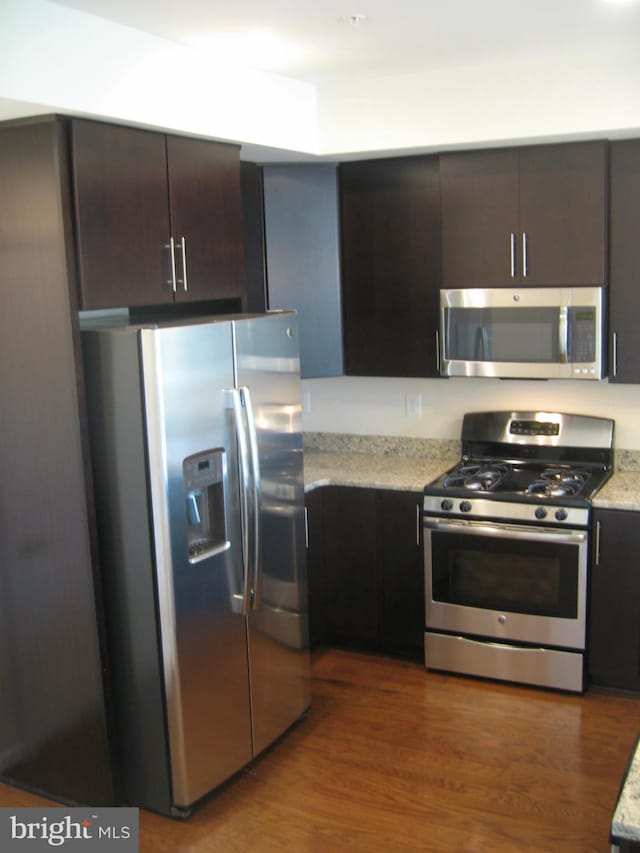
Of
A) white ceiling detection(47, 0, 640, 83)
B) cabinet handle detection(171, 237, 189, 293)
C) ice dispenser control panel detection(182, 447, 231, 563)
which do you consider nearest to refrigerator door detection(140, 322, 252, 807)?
ice dispenser control panel detection(182, 447, 231, 563)

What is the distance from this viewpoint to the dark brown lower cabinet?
4188 millimetres

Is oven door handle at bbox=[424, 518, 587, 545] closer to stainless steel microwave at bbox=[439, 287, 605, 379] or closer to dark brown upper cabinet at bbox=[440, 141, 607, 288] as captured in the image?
stainless steel microwave at bbox=[439, 287, 605, 379]

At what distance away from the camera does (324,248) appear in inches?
170

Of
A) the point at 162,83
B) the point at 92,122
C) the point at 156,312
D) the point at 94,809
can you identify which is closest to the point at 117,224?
the point at 92,122

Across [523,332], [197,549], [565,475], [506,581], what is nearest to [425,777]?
[506,581]

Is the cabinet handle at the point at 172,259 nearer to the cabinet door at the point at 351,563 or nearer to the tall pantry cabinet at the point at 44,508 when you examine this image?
the tall pantry cabinet at the point at 44,508

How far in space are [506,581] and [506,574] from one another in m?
0.03

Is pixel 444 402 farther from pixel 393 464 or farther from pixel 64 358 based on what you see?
pixel 64 358

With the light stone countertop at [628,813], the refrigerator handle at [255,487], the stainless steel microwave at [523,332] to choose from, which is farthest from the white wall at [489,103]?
the light stone countertop at [628,813]

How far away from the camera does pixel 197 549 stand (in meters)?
A: 3.17

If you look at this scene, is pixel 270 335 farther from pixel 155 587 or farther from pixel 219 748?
pixel 219 748

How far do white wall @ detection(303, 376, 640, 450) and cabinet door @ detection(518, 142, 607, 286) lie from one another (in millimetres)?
628

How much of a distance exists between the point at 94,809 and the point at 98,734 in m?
0.27

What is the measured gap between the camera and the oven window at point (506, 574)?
12.7ft
